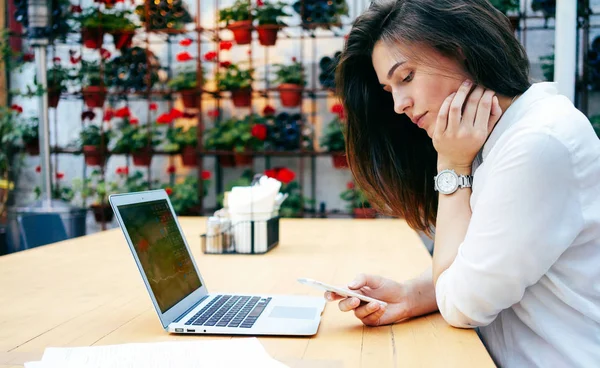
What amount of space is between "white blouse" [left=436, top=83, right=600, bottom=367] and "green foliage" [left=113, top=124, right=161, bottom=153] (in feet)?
15.9

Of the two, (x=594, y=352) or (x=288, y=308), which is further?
(x=288, y=308)

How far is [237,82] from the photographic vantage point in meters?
5.32

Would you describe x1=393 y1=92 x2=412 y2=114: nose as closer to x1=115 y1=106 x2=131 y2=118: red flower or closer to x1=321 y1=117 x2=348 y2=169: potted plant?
x1=321 y1=117 x2=348 y2=169: potted plant

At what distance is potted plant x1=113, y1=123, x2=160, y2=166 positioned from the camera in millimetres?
5559

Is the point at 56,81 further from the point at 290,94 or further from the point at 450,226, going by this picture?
the point at 450,226

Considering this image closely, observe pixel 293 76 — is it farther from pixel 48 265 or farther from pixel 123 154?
pixel 48 265

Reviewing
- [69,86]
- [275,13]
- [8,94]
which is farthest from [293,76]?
[8,94]

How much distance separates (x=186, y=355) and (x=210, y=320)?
208 millimetres

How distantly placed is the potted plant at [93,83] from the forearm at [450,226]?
502 centimetres

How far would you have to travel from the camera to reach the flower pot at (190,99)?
17.9ft

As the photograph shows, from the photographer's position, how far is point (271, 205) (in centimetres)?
210

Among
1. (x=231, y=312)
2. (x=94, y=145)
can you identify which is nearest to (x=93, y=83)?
(x=94, y=145)

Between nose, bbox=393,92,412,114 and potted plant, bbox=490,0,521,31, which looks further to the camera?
potted plant, bbox=490,0,521,31

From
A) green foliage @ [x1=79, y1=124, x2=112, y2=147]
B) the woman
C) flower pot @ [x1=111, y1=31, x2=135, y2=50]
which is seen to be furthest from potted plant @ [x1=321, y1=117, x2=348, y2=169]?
the woman
